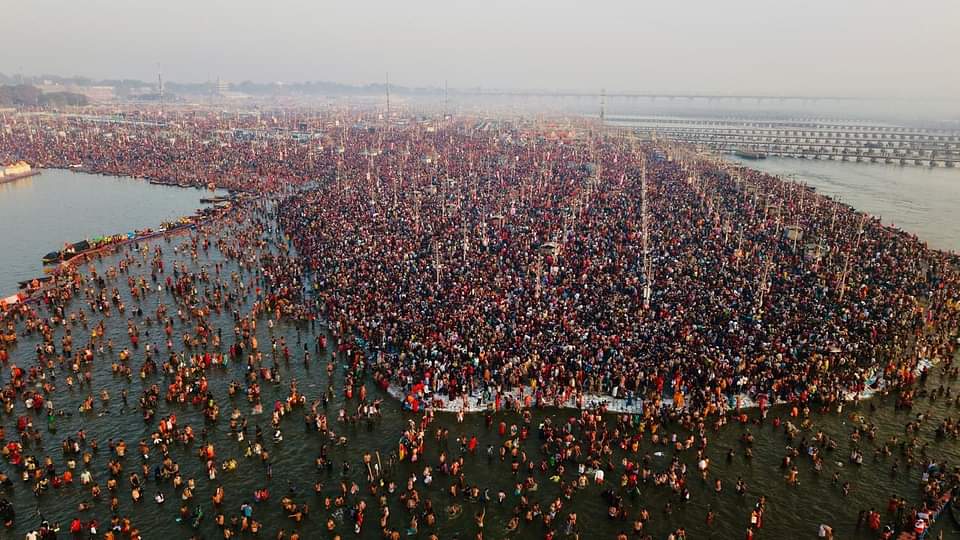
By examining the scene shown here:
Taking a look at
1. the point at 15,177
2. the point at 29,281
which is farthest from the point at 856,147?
the point at 15,177

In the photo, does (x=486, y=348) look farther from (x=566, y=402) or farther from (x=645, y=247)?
(x=645, y=247)

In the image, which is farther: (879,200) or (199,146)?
(199,146)

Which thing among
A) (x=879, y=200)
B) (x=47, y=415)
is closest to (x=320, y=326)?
(x=47, y=415)

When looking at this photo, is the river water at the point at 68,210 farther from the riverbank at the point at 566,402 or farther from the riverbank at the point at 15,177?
the riverbank at the point at 566,402

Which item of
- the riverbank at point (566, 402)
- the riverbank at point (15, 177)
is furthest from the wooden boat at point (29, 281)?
the riverbank at point (15, 177)

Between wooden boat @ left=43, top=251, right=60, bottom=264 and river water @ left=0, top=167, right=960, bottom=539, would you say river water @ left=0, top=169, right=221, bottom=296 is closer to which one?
wooden boat @ left=43, top=251, right=60, bottom=264

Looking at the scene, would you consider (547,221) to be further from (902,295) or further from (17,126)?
(17,126)
